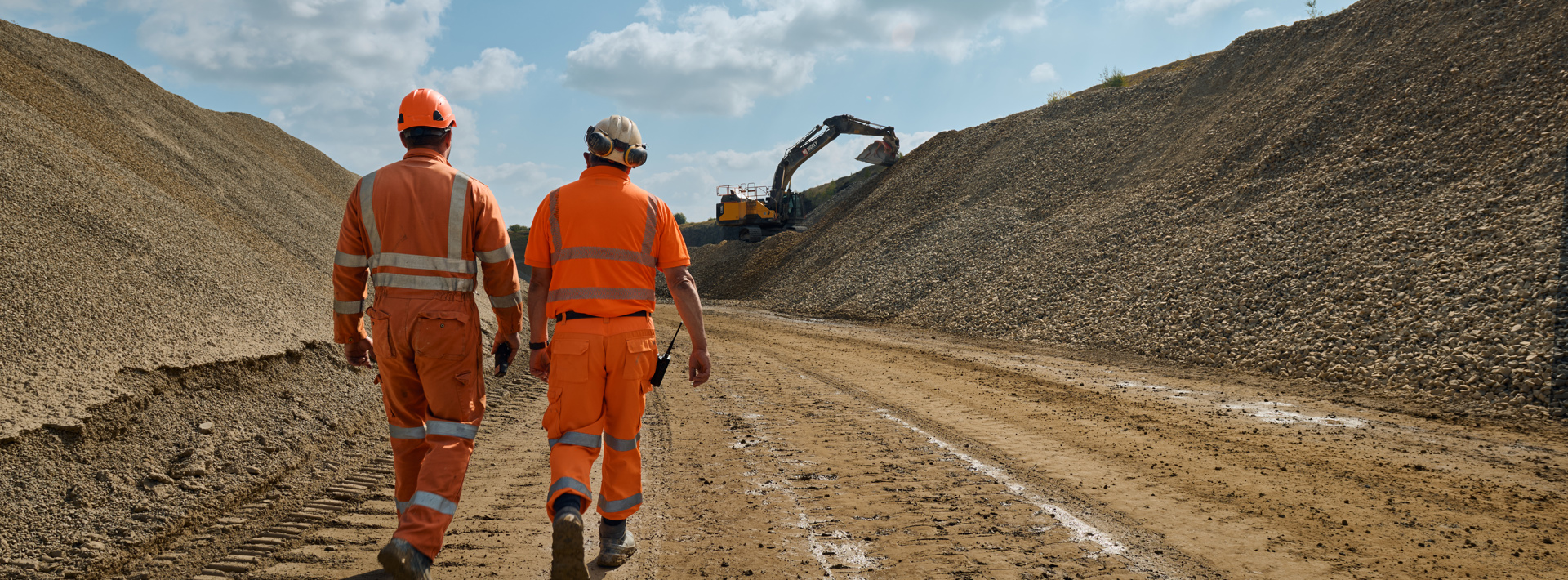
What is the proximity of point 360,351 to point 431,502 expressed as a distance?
83cm

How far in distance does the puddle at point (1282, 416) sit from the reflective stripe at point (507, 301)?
676 centimetres

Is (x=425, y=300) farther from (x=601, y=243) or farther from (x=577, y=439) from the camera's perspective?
(x=577, y=439)

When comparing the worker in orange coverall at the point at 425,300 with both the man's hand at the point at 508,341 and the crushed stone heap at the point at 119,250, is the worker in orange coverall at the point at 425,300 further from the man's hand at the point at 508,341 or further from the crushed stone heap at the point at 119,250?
the crushed stone heap at the point at 119,250

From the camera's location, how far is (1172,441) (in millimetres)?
6391

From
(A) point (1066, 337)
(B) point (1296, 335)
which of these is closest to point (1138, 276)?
(A) point (1066, 337)

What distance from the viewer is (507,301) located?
3.56 metres

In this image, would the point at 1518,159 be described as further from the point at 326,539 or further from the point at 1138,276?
the point at 326,539

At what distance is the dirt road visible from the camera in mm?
3689

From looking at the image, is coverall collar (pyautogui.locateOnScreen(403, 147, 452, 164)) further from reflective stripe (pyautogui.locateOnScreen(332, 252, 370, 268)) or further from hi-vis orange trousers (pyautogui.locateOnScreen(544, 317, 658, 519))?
hi-vis orange trousers (pyautogui.locateOnScreen(544, 317, 658, 519))

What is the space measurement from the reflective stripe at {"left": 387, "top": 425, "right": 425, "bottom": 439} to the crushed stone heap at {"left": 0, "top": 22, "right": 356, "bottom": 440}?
2.25m

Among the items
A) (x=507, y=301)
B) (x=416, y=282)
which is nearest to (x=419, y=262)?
(x=416, y=282)

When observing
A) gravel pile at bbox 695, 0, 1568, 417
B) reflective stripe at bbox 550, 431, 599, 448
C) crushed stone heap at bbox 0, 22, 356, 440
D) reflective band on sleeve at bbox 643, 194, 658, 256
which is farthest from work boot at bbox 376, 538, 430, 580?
gravel pile at bbox 695, 0, 1568, 417

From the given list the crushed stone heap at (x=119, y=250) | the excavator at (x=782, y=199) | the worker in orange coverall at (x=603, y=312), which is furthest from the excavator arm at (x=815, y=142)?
the worker in orange coverall at (x=603, y=312)

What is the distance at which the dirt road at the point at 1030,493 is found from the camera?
3689 millimetres
